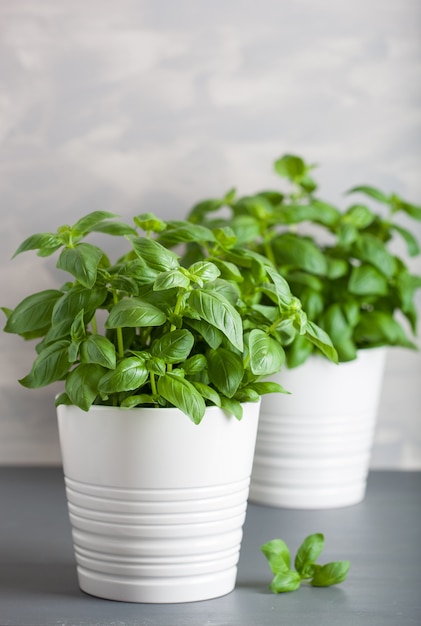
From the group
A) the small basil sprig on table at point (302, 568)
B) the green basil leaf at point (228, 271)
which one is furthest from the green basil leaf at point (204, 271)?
the small basil sprig on table at point (302, 568)

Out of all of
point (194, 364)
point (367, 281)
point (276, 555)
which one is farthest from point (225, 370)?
point (367, 281)

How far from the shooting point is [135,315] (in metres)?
0.91

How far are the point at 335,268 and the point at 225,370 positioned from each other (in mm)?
548

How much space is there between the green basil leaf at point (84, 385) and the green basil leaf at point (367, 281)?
63 cm

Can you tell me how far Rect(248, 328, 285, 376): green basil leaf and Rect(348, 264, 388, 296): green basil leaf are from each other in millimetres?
494

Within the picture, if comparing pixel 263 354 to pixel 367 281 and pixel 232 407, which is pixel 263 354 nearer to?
pixel 232 407

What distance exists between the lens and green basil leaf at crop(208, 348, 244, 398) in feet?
3.18

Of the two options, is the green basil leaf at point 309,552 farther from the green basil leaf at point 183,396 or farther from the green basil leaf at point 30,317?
the green basil leaf at point 30,317

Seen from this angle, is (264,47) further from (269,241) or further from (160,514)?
(160,514)

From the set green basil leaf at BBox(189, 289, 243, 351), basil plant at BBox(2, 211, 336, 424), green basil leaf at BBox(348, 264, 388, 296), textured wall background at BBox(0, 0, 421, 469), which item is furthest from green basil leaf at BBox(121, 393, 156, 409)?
textured wall background at BBox(0, 0, 421, 469)

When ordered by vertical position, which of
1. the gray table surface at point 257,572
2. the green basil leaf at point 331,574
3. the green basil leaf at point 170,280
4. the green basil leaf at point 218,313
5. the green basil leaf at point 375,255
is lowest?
the gray table surface at point 257,572

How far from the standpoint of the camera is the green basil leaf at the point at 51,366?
3.24 ft

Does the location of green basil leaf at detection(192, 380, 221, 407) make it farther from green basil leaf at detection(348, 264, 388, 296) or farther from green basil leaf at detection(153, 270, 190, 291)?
green basil leaf at detection(348, 264, 388, 296)

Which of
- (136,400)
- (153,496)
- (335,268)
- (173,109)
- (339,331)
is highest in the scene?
(173,109)
